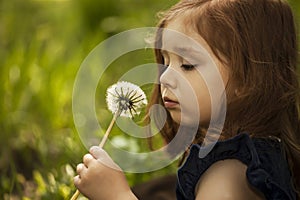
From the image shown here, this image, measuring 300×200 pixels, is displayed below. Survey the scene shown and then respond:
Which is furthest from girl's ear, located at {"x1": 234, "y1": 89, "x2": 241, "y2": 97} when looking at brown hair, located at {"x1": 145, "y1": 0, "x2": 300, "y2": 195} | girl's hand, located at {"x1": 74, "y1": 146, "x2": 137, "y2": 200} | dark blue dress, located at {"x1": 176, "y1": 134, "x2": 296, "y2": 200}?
girl's hand, located at {"x1": 74, "y1": 146, "x2": 137, "y2": 200}

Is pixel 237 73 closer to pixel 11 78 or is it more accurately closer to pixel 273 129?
pixel 273 129

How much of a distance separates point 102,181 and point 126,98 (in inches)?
8.4

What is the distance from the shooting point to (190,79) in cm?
197

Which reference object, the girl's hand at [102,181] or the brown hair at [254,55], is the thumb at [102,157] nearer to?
the girl's hand at [102,181]

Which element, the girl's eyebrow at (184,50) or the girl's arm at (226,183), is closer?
the girl's arm at (226,183)

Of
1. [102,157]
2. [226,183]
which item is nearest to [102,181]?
[102,157]

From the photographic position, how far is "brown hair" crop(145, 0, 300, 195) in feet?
6.53

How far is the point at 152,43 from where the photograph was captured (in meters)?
2.20

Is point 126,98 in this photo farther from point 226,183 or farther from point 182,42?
point 226,183

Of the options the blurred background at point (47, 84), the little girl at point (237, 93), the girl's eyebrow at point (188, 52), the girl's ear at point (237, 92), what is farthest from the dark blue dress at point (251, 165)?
the blurred background at point (47, 84)

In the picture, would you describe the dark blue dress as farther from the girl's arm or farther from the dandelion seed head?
the dandelion seed head

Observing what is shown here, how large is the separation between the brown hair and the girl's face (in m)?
0.02

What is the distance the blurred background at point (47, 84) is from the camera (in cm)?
288

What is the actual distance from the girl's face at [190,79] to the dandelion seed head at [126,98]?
0.06 m
